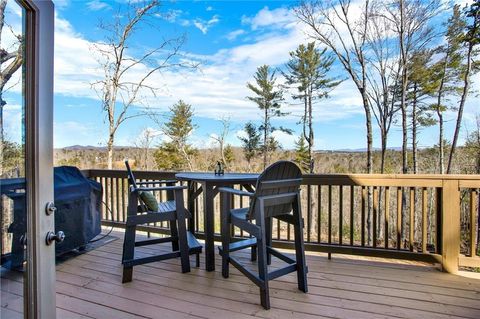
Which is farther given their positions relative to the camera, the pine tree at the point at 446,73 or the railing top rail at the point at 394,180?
the pine tree at the point at 446,73

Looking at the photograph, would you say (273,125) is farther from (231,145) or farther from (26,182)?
(26,182)

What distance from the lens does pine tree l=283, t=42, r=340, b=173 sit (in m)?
11.1

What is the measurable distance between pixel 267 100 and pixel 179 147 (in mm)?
4733

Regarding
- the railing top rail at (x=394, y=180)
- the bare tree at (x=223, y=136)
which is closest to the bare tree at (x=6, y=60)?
the railing top rail at (x=394, y=180)

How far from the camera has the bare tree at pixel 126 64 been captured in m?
7.29

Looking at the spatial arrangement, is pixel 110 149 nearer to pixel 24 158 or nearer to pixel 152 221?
pixel 152 221

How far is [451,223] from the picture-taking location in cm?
278

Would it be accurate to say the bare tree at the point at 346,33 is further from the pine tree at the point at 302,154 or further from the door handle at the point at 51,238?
the door handle at the point at 51,238

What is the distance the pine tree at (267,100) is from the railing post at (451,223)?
10.2 metres

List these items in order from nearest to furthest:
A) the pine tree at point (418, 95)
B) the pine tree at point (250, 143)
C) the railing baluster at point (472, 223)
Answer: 1. the railing baluster at point (472, 223)
2. the pine tree at point (418, 95)
3. the pine tree at point (250, 143)

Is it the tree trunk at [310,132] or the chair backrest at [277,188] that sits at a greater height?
the tree trunk at [310,132]

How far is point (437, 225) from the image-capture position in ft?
9.66

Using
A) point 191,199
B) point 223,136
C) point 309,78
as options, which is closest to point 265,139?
point 223,136

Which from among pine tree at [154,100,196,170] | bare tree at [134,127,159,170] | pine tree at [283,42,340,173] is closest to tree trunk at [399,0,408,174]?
pine tree at [283,42,340,173]
